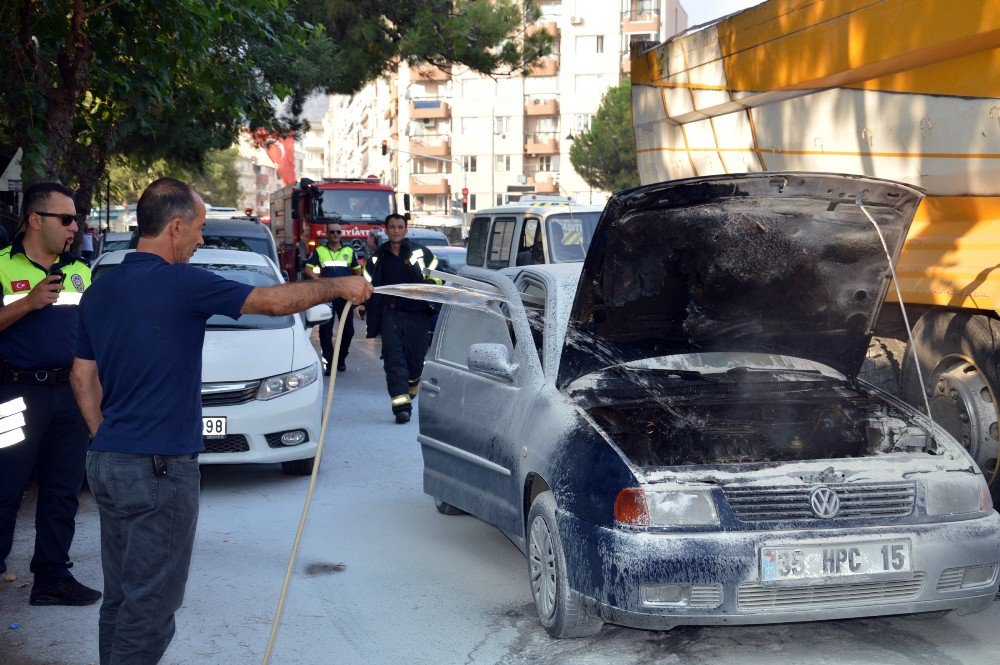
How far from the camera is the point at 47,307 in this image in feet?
17.8

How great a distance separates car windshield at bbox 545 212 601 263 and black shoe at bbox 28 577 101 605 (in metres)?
9.11

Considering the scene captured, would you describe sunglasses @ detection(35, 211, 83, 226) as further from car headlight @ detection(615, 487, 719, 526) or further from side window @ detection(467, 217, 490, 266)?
side window @ detection(467, 217, 490, 266)

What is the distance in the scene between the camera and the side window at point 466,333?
246 inches

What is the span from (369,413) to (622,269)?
21.4 ft

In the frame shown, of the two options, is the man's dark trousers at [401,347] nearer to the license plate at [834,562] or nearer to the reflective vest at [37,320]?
the reflective vest at [37,320]

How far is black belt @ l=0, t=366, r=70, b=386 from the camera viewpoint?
5293 mm

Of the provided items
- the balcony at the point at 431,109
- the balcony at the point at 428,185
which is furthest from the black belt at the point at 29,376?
the balcony at the point at 428,185

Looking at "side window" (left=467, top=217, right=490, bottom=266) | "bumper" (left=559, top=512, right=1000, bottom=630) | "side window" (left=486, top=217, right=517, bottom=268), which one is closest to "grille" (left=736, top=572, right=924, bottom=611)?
"bumper" (left=559, top=512, right=1000, bottom=630)

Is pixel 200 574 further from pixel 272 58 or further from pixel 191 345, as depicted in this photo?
pixel 272 58

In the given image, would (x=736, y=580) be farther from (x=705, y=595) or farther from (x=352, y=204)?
(x=352, y=204)

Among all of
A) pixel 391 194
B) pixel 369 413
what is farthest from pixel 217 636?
pixel 391 194

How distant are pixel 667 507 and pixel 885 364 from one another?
11.0 ft

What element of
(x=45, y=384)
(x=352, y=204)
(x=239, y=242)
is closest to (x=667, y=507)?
(x=45, y=384)

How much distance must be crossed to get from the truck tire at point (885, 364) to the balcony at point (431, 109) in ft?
261
